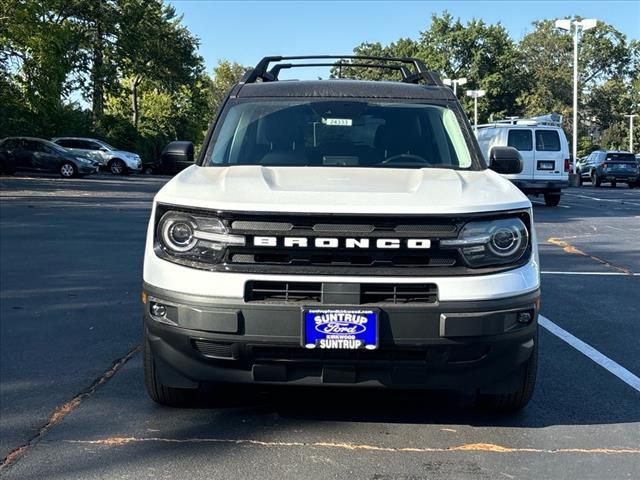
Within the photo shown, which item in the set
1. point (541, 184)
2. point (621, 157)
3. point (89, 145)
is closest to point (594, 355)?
point (541, 184)

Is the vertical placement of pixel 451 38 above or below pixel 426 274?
above

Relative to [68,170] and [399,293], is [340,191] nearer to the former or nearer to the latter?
[399,293]

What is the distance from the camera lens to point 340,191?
3.85 meters

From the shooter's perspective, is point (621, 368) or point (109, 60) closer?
point (621, 368)

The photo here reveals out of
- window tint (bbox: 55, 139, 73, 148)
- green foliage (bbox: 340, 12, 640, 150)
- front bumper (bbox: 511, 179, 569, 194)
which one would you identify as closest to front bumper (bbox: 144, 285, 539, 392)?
front bumper (bbox: 511, 179, 569, 194)

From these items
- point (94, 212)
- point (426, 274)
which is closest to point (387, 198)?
point (426, 274)

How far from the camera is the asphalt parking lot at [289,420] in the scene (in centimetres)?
374

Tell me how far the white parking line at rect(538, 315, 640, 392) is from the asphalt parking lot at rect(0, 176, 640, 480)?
0.7 inches

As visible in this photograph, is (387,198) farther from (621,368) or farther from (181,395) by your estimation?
(621,368)

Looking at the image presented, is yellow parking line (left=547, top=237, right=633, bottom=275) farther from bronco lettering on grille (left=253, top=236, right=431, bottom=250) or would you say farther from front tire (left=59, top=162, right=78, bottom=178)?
front tire (left=59, top=162, right=78, bottom=178)

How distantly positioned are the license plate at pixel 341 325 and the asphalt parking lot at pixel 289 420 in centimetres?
66

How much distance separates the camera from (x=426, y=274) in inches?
144

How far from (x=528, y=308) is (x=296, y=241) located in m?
1.20

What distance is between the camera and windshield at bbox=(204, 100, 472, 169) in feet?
16.4
